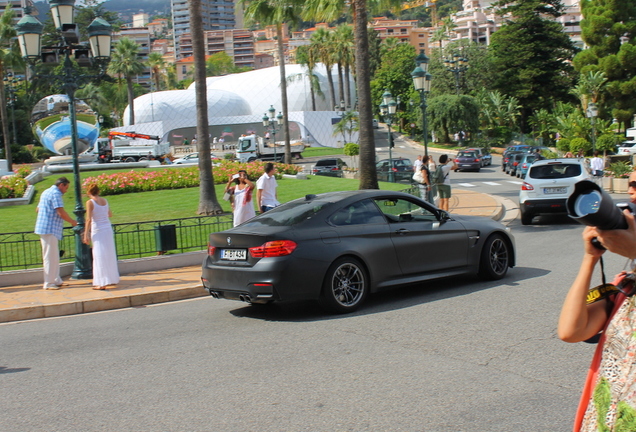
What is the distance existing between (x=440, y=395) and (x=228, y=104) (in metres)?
96.0

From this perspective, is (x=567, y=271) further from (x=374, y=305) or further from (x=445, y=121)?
(x=445, y=121)

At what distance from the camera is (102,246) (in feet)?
34.8

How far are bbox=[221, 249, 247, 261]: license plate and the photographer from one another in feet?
19.3

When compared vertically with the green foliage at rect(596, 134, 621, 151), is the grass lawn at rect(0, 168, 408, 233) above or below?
below

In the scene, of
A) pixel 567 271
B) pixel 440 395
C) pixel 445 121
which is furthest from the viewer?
pixel 445 121

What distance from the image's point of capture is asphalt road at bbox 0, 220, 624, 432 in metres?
4.88

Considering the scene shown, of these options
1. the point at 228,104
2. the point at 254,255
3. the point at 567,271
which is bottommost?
Result: the point at 567,271

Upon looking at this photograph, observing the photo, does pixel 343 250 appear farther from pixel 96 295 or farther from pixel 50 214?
pixel 50 214

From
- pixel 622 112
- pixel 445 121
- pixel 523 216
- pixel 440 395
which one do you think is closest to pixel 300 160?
pixel 445 121

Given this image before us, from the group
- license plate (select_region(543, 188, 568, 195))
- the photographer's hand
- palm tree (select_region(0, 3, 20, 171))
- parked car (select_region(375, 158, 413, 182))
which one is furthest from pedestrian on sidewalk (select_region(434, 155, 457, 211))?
palm tree (select_region(0, 3, 20, 171))

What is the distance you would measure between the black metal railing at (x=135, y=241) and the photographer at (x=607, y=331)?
420 inches

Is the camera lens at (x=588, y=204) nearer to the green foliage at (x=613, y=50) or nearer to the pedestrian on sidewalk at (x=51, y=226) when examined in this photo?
the pedestrian on sidewalk at (x=51, y=226)

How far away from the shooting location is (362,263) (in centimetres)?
855

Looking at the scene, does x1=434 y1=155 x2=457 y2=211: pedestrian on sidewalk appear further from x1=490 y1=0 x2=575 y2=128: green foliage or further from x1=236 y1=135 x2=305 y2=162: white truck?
x1=490 y1=0 x2=575 y2=128: green foliage
